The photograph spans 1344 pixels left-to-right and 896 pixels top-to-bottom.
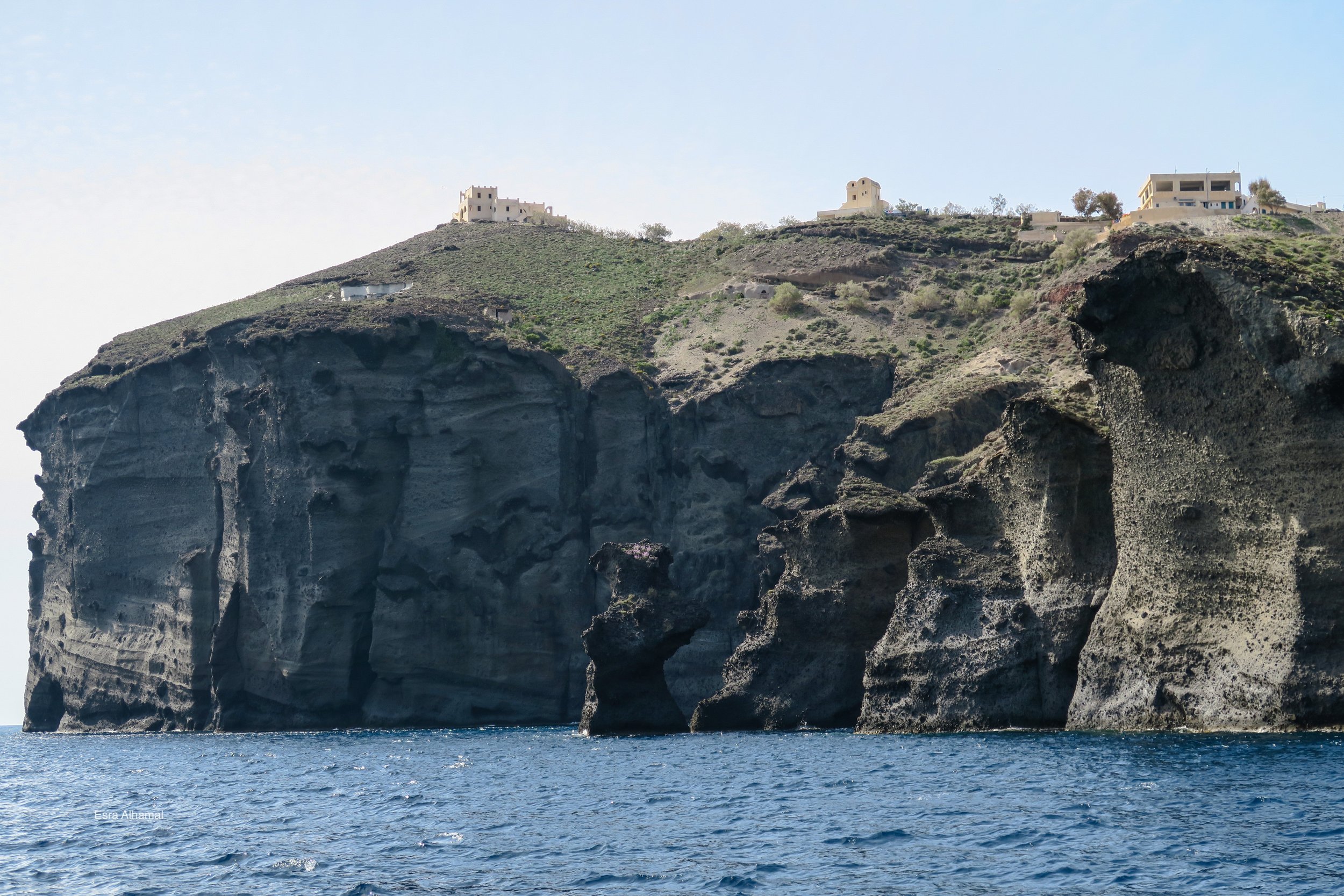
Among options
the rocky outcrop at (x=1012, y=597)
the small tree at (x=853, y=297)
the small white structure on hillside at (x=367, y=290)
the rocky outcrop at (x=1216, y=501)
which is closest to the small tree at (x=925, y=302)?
the small tree at (x=853, y=297)

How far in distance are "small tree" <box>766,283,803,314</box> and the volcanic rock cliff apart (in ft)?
2.99

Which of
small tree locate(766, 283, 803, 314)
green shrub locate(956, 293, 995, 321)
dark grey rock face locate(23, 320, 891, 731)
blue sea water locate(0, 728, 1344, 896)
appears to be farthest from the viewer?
small tree locate(766, 283, 803, 314)

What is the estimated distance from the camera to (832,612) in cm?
6469

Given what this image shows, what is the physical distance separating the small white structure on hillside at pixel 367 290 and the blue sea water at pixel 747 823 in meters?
59.5

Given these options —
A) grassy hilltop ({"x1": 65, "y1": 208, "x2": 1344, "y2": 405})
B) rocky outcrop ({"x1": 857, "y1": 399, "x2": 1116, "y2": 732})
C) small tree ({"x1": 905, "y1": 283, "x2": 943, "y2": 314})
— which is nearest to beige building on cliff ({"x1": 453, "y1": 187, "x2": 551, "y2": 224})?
grassy hilltop ({"x1": 65, "y1": 208, "x2": 1344, "y2": 405})

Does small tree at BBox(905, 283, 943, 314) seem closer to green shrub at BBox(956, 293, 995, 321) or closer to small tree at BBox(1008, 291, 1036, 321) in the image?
green shrub at BBox(956, 293, 995, 321)

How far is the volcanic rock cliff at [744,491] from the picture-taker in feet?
153

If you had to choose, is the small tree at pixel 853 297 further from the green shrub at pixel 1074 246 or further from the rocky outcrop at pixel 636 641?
the rocky outcrop at pixel 636 641

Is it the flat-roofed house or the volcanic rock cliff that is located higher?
the flat-roofed house

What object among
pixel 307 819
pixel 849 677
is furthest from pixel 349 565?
pixel 307 819

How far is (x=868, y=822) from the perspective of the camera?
3206 centimetres

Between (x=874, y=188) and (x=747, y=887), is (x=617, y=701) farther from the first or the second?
(x=874, y=188)

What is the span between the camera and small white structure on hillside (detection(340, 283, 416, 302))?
10869 cm

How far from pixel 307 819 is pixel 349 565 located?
51643 millimetres
